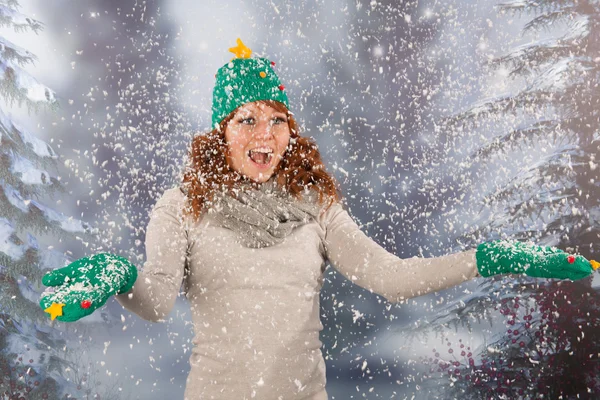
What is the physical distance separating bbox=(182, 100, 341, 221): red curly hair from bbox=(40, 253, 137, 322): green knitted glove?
0.60m

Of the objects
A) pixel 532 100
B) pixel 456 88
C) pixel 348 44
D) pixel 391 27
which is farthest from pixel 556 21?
pixel 348 44

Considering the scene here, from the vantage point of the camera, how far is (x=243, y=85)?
2.92m

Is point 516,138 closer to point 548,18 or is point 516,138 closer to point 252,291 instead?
point 548,18

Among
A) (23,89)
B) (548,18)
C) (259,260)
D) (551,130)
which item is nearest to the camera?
(259,260)

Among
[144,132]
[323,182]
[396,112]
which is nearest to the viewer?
[323,182]

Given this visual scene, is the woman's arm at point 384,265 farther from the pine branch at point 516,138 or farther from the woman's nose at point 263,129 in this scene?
the pine branch at point 516,138

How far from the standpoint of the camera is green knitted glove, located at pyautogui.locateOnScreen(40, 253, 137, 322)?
1876 mm

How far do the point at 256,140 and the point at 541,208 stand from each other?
3819 mm

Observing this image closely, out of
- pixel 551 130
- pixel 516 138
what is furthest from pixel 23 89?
pixel 551 130

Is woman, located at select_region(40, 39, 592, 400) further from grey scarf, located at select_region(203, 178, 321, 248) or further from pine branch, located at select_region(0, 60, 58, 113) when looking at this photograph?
pine branch, located at select_region(0, 60, 58, 113)

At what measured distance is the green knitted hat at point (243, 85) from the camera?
2.89 meters

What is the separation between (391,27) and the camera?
18.7 feet

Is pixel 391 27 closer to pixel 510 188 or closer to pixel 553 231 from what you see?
pixel 510 188

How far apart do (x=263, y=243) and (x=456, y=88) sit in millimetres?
3817
